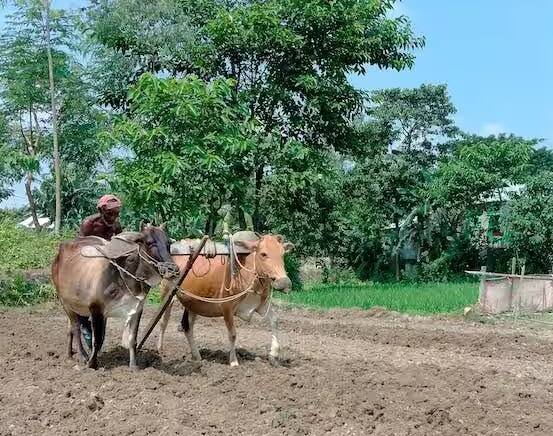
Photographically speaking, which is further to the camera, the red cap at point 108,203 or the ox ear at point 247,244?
the ox ear at point 247,244

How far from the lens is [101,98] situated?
20844 mm

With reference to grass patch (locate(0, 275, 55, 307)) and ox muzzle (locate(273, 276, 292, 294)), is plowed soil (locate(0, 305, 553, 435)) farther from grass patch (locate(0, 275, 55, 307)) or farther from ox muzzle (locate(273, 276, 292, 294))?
grass patch (locate(0, 275, 55, 307))

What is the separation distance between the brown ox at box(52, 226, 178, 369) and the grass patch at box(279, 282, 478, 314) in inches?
359

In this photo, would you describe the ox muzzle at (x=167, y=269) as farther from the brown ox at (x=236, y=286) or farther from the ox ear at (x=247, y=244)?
the ox ear at (x=247, y=244)

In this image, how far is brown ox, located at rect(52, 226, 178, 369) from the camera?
749cm

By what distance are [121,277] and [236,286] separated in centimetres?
129

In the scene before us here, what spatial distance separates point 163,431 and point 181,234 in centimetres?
1449

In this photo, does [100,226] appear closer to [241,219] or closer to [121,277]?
[121,277]

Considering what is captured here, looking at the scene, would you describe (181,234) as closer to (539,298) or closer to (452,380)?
(539,298)

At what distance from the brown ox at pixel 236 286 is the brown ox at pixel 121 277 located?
836mm

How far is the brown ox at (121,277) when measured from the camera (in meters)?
7.49

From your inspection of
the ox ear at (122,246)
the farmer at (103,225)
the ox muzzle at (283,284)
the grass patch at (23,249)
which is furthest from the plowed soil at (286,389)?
the grass patch at (23,249)

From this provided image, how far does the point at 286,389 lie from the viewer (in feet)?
22.9

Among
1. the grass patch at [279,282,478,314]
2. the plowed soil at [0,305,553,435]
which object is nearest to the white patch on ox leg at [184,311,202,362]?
the plowed soil at [0,305,553,435]
